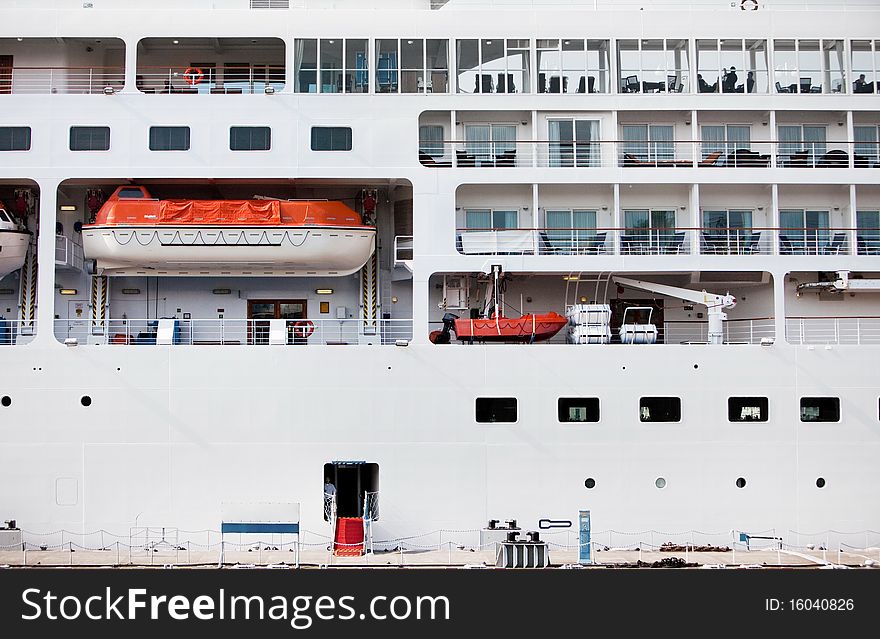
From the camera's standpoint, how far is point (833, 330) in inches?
807

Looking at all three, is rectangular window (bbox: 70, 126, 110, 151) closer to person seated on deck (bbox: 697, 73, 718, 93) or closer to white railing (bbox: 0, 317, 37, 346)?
white railing (bbox: 0, 317, 37, 346)

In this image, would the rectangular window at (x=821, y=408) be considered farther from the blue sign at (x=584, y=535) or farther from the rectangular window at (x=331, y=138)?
the rectangular window at (x=331, y=138)

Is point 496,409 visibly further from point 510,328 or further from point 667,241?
point 667,241

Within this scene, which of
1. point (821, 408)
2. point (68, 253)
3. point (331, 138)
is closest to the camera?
point (821, 408)

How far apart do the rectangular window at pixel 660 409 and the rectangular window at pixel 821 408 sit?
2.54 metres

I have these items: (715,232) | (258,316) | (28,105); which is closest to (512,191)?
(715,232)

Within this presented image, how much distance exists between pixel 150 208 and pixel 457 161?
21.1ft

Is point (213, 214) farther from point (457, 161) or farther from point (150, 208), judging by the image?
point (457, 161)

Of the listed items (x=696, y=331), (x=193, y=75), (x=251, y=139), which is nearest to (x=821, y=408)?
(x=696, y=331)

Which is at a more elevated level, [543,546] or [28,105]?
[28,105]

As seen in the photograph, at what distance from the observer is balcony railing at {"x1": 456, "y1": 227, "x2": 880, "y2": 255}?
1961cm

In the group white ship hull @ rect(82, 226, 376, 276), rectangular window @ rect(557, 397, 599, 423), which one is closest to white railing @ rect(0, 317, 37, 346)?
white ship hull @ rect(82, 226, 376, 276)

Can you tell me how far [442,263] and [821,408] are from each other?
8039 mm

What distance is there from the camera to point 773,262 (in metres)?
19.4
